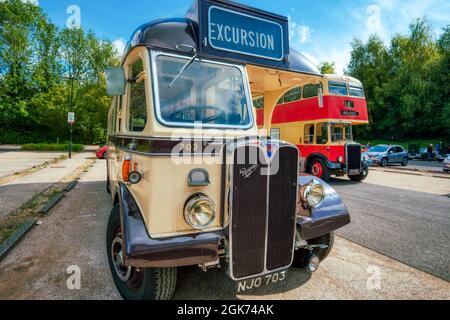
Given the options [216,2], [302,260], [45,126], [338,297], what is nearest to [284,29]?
[216,2]

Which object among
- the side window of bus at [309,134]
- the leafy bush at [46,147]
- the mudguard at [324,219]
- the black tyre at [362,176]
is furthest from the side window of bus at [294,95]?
the leafy bush at [46,147]

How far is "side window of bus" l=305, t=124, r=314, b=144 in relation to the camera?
1336cm

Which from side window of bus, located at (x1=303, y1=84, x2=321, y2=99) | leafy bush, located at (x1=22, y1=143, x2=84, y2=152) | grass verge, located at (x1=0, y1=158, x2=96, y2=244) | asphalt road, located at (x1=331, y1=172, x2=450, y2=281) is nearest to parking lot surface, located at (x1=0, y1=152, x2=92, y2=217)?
grass verge, located at (x1=0, y1=158, x2=96, y2=244)

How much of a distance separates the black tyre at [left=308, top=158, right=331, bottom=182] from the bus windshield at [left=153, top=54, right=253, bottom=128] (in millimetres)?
10199

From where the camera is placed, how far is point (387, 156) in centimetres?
2114

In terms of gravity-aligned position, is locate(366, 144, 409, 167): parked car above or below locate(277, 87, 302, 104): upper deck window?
below

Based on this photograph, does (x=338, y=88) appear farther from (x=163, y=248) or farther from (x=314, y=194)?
(x=163, y=248)

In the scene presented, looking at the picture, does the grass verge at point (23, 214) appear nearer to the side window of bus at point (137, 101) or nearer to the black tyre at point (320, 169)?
the side window of bus at point (137, 101)

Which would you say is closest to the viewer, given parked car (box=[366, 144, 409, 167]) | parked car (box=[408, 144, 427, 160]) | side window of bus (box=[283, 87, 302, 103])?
side window of bus (box=[283, 87, 302, 103])

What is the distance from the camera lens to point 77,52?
4212 centimetres

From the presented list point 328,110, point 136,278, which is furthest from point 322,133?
point 136,278

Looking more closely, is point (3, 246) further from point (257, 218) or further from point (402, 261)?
point (402, 261)

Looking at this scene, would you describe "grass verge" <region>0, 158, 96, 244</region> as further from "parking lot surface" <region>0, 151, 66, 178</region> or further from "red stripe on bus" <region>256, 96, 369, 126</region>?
"red stripe on bus" <region>256, 96, 369, 126</region>

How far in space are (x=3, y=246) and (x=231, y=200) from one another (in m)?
3.78
